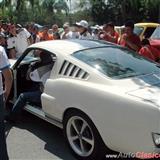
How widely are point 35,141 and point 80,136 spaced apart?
927 mm

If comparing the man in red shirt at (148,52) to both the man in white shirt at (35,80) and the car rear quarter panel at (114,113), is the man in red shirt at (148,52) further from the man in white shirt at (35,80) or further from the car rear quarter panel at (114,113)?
the car rear quarter panel at (114,113)

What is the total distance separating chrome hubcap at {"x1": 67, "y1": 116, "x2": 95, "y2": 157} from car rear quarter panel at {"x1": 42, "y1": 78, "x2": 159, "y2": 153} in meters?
0.20

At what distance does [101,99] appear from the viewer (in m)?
4.56

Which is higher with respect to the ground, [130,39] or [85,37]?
[130,39]

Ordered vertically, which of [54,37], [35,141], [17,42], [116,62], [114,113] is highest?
[116,62]

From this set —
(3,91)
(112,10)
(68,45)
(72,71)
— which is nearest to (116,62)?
(72,71)

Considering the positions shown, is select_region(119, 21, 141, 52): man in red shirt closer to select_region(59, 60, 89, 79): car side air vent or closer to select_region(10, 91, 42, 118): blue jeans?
select_region(10, 91, 42, 118): blue jeans

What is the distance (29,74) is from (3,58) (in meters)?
2.35

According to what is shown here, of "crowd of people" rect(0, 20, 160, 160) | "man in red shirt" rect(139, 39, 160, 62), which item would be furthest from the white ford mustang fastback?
"man in red shirt" rect(139, 39, 160, 62)

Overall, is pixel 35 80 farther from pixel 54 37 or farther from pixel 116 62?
pixel 54 37

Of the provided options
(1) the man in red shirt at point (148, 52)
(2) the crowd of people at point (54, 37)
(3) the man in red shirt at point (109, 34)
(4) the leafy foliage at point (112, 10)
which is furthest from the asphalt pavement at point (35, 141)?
(4) the leafy foliage at point (112, 10)

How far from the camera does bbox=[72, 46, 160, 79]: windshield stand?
16.6 feet

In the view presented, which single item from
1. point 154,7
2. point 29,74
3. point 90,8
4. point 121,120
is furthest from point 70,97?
point 90,8

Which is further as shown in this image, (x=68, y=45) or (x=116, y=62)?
(x=68, y=45)
